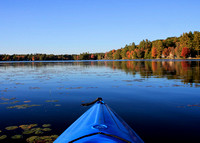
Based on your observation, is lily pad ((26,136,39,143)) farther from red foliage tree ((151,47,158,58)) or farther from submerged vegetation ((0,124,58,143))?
red foliage tree ((151,47,158,58))

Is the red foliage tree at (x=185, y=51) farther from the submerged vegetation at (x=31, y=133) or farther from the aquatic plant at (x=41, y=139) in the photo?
the aquatic plant at (x=41, y=139)

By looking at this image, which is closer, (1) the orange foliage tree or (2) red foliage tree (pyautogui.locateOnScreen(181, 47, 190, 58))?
(2) red foliage tree (pyautogui.locateOnScreen(181, 47, 190, 58))

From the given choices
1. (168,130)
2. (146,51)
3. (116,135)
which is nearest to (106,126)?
(116,135)

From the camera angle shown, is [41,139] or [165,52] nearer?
[41,139]

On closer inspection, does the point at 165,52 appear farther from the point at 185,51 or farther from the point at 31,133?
the point at 31,133

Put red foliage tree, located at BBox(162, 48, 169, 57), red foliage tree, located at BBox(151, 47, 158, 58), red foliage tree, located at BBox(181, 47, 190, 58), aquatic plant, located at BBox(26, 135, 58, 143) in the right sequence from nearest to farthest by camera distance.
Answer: aquatic plant, located at BBox(26, 135, 58, 143) → red foliage tree, located at BBox(181, 47, 190, 58) → red foliage tree, located at BBox(162, 48, 169, 57) → red foliage tree, located at BBox(151, 47, 158, 58)

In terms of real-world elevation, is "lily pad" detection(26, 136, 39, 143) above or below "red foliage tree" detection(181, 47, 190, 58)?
below

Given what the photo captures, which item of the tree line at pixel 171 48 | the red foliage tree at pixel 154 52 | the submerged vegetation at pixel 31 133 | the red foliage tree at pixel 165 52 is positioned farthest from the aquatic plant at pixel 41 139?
A: the red foliage tree at pixel 154 52

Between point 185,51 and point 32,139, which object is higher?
point 185,51

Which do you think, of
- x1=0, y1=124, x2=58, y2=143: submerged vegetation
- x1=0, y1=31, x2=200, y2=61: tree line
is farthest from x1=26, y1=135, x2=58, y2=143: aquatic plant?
x1=0, y1=31, x2=200, y2=61: tree line

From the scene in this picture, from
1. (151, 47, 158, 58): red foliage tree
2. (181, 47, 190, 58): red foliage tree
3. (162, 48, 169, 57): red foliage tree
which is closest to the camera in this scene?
(181, 47, 190, 58): red foliage tree

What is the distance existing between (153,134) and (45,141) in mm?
3429

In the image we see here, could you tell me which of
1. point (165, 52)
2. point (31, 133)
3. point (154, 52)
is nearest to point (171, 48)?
point (165, 52)

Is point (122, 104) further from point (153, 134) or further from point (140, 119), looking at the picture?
point (153, 134)
